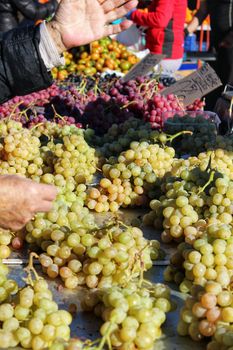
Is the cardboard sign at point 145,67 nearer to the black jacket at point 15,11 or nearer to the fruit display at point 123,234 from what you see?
the fruit display at point 123,234

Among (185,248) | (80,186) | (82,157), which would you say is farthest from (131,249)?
(82,157)

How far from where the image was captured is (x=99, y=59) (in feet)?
17.3

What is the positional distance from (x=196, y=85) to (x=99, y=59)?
243 centimetres

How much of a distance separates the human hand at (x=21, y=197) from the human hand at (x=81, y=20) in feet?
2.91

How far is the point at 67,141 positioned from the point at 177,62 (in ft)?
12.2

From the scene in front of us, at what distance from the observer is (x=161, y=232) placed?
6.31ft

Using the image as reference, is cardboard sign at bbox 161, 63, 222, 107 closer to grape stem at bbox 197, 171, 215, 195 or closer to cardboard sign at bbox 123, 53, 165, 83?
cardboard sign at bbox 123, 53, 165, 83

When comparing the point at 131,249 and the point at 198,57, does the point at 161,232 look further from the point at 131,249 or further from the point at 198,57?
the point at 198,57

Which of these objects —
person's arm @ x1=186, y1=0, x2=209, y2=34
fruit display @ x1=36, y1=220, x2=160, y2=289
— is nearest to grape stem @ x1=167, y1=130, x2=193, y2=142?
fruit display @ x1=36, y1=220, x2=160, y2=289

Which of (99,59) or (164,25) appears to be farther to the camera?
(164,25)

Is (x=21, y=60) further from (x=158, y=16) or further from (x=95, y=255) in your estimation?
(x=158, y=16)

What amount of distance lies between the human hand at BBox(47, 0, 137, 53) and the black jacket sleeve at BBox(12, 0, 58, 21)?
4136 millimetres

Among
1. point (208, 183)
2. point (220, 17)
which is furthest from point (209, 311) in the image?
point (220, 17)

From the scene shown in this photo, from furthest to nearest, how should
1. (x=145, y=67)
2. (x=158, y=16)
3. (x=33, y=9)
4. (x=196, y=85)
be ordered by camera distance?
(x=33, y=9) < (x=158, y=16) < (x=145, y=67) < (x=196, y=85)
